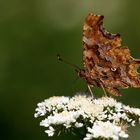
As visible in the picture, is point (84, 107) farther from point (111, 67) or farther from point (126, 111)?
point (111, 67)

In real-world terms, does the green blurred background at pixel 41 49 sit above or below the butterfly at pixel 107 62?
above

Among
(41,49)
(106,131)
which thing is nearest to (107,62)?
(106,131)

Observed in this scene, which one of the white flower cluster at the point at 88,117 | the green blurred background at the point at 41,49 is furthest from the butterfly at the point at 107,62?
the green blurred background at the point at 41,49

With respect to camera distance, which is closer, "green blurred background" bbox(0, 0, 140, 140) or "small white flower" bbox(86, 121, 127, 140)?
"small white flower" bbox(86, 121, 127, 140)

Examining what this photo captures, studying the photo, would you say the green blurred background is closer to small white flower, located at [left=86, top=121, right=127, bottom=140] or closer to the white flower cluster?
the white flower cluster

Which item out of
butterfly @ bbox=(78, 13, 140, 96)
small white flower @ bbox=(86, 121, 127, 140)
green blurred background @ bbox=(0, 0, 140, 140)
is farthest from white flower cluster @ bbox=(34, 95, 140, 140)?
green blurred background @ bbox=(0, 0, 140, 140)

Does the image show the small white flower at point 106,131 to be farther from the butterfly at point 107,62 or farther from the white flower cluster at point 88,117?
the butterfly at point 107,62

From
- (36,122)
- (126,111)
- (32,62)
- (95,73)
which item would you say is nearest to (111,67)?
(95,73)
